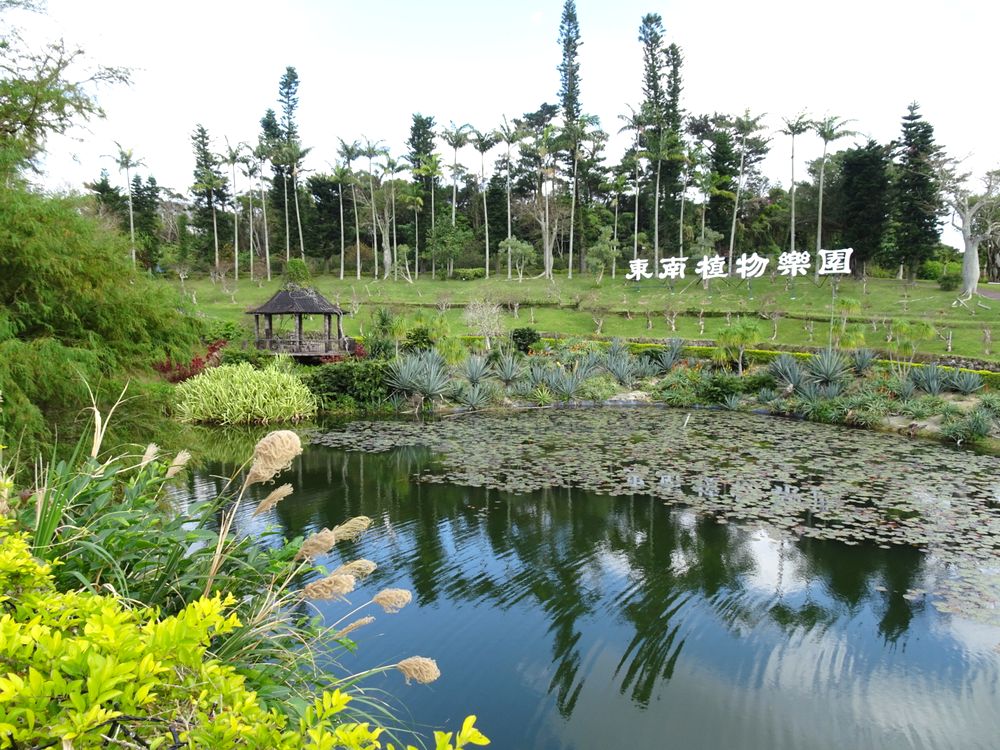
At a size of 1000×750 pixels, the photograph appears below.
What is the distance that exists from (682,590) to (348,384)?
10495 millimetres

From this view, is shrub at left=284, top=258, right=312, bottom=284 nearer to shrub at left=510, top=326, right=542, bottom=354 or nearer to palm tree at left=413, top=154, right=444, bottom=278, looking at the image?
palm tree at left=413, top=154, right=444, bottom=278

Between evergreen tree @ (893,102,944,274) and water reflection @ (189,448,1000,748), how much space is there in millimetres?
26443

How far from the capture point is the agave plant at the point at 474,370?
1482 centimetres

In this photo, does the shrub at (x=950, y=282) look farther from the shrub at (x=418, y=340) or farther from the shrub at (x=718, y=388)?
the shrub at (x=418, y=340)

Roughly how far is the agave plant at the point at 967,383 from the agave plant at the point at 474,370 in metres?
10.1

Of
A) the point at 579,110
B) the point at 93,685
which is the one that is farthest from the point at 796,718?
the point at 579,110

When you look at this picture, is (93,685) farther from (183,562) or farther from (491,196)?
(491,196)

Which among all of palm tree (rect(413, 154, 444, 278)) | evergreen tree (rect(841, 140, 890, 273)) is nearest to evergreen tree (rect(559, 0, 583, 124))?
palm tree (rect(413, 154, 444, 278))

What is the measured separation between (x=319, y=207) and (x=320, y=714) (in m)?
44.1

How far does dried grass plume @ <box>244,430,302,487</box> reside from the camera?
2.13m

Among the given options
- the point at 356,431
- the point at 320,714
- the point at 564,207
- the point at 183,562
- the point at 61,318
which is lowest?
the point at 356,431

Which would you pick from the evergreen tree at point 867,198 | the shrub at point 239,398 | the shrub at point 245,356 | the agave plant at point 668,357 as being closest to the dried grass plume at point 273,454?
the shrub at point 239,398

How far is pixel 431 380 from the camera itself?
1383 cm

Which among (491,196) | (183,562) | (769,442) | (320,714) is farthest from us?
(491,196)
